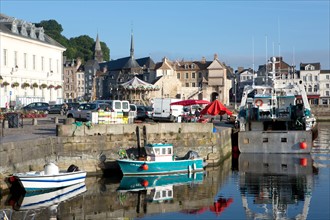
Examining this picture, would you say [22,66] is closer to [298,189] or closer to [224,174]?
[224,174]

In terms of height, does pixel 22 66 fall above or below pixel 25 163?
above

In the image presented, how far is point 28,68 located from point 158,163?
4311 centimetres

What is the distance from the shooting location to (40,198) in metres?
23.1

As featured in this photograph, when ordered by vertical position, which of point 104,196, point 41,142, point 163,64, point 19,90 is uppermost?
point 163,64

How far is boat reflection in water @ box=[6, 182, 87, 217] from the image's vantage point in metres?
21.5

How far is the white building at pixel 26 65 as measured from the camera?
62438 millimetres

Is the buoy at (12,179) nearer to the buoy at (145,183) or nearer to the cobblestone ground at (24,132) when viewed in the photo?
the cobblestone ground at (24,132)

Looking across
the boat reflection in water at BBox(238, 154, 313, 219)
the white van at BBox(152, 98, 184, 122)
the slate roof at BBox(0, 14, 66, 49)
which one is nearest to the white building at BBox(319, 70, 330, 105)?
the slate roof at BBox(0, 14, 66, 49)

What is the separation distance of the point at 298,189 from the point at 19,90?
46.0 m

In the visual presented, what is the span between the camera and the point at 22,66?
6656 centimetres

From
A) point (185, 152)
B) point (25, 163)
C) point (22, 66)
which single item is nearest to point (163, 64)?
point (22, 66)

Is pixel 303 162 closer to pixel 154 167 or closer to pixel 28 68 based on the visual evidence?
pixel 154 167

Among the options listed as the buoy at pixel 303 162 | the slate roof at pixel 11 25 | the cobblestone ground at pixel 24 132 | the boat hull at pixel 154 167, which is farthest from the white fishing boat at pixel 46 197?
the slate roof at pixel 11 25

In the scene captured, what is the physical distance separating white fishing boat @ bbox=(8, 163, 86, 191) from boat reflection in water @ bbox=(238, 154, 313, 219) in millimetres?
7608
